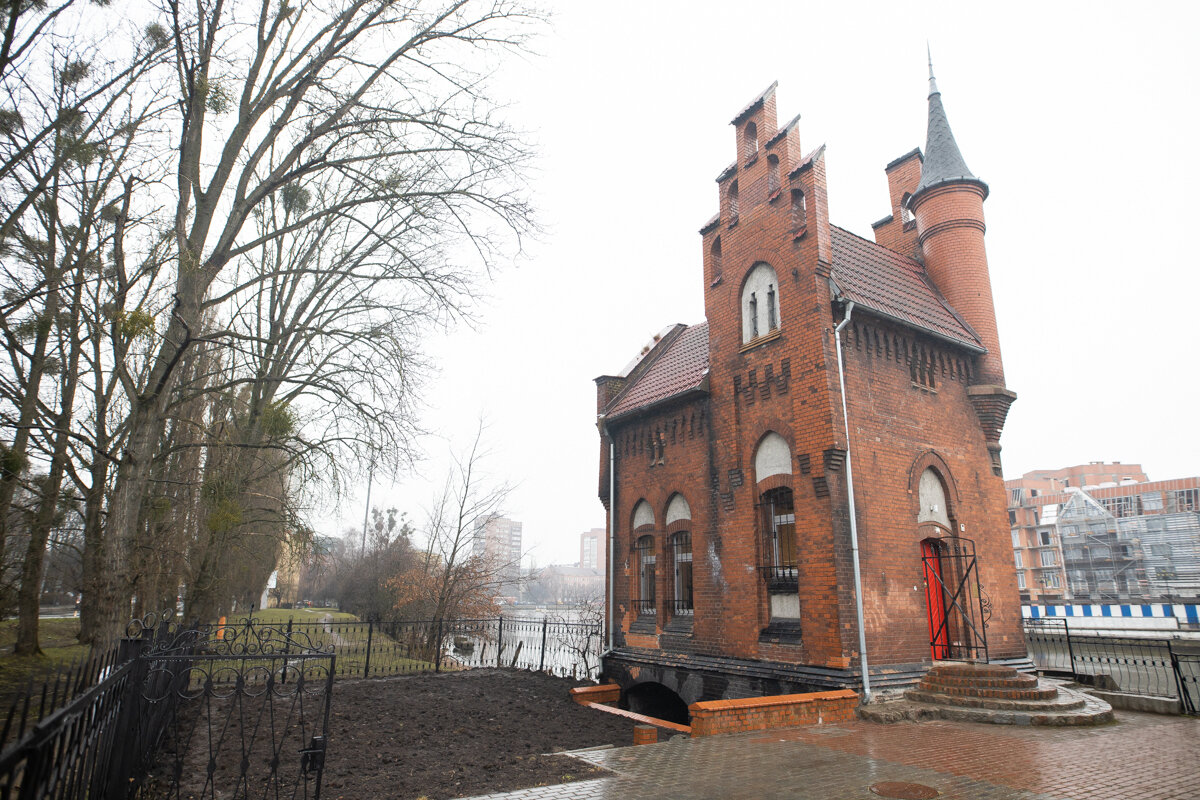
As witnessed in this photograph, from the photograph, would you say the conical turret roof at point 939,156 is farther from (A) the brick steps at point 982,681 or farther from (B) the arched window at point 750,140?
A: (A) the brick steps at point 982,681

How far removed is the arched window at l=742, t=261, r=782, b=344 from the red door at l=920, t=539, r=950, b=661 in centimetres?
527

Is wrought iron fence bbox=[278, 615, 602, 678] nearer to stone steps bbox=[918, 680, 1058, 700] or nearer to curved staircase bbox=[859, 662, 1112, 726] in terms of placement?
curved staircase bbox=[859, 662, 1112, 726]

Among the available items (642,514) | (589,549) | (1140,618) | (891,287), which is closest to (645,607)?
(642,514)

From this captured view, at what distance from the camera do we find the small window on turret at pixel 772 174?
46.3ft

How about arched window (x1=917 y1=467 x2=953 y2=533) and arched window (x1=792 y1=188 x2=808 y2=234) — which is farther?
arched window (x1=792 y1=188 x2=808 y2=234)

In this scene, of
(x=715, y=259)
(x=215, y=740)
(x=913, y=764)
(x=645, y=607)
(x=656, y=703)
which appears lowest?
(x=656, y=703)

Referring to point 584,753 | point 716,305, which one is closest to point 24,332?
point 584,753

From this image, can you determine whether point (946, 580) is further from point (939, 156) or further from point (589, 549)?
point (589, 549)

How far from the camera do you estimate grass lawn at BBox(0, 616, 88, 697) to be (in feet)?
38.2

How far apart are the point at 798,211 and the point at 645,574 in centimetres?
923

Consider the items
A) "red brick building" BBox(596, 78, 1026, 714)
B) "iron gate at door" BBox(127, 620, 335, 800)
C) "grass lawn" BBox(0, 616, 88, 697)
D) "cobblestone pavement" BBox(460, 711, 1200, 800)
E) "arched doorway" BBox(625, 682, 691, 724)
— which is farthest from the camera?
"arched doorway" BBox(625, 682, 691, 724)

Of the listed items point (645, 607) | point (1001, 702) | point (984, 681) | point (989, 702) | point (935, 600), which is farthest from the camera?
point (645, 607)

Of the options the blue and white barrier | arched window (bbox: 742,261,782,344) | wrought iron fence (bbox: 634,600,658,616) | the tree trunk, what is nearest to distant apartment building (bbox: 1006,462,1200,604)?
the blue and white barrier

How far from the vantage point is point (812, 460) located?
39.3 ft
